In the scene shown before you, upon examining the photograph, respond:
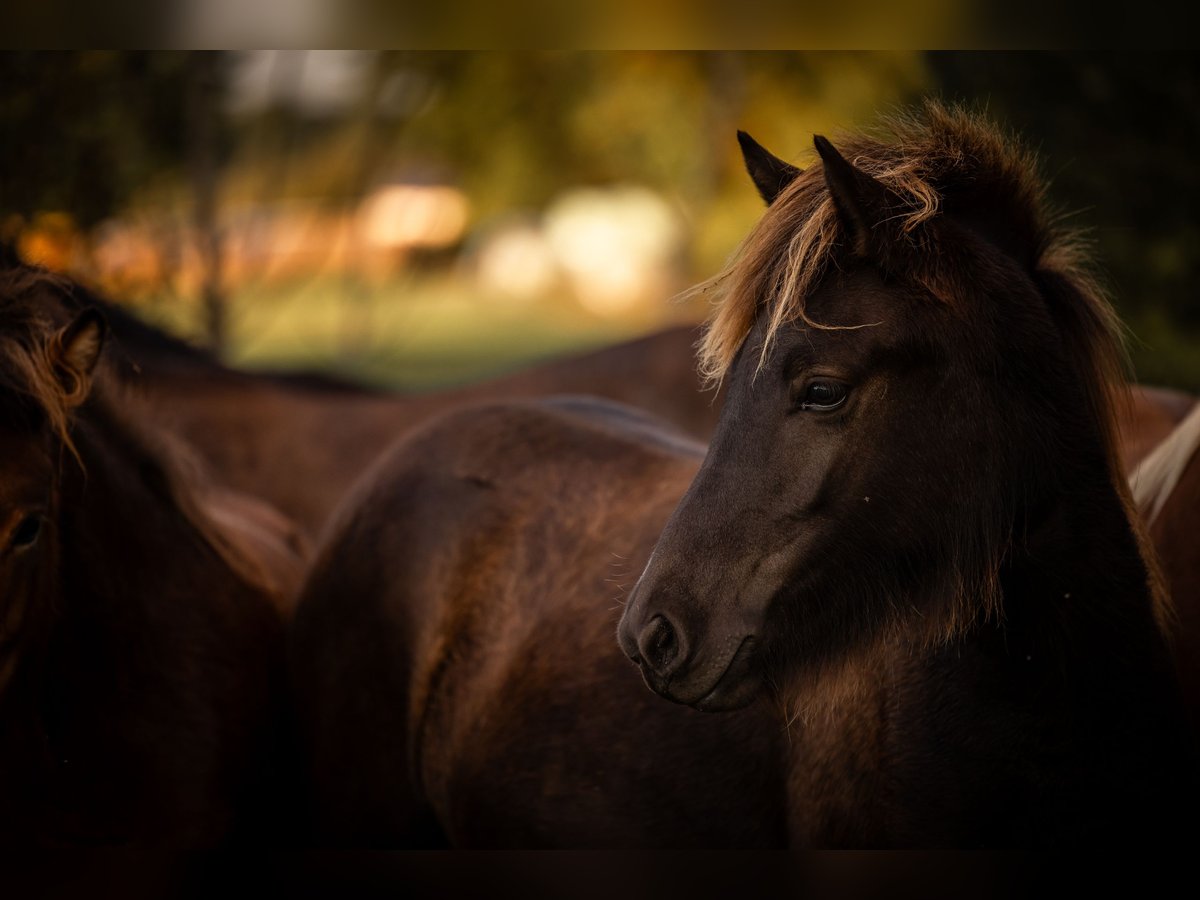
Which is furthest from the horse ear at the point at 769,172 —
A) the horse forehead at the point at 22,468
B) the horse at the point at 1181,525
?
the horse forehead at the point at 22,468

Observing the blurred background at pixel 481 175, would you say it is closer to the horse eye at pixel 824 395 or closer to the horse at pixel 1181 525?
the horse at pixel 1181 525

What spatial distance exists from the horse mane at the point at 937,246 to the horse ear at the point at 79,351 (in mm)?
1304

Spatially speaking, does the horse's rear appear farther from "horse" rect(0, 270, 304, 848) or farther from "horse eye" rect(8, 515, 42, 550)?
"horse eye" rect(8, 515, 42, 550)

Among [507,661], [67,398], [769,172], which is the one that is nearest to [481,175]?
[507,661]

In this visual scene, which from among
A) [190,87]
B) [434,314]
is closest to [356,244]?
[190,87]

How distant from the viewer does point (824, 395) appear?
1.90m

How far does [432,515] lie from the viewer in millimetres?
3123

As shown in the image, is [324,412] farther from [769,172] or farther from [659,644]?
[659,644]

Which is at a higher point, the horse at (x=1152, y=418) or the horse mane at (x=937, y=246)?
the horse mane at (x=937, y=246)

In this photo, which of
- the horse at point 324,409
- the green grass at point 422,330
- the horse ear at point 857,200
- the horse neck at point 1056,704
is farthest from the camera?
the green grass at point 422,330

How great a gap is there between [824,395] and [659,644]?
0.49 meters

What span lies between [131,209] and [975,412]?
20.8 feet

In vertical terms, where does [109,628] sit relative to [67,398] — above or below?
below

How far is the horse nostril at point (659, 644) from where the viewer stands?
1.91 meters
